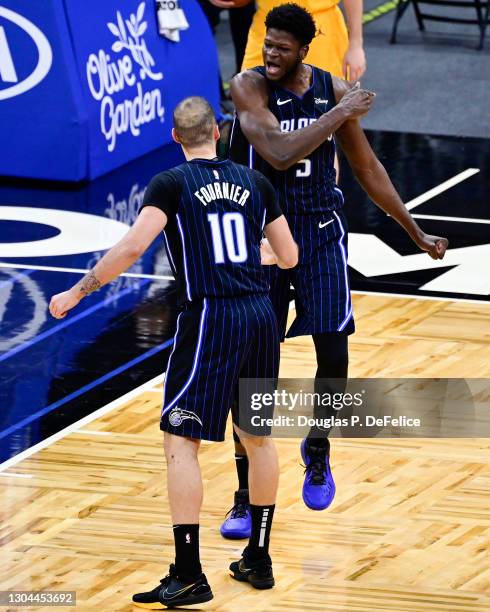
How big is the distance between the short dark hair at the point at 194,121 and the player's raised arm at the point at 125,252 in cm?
29

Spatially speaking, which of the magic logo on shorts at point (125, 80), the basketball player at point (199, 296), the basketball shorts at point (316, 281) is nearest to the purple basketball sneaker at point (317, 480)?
the basketball shorts at point (316, 281)

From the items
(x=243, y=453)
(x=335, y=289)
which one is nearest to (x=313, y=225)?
(x=335, y=289)

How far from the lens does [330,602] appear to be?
5.36 meters

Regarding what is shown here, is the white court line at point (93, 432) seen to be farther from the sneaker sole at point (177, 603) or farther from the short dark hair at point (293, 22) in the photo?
the short dark hair at point (293, 22)

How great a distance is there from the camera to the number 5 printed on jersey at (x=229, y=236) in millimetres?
5211

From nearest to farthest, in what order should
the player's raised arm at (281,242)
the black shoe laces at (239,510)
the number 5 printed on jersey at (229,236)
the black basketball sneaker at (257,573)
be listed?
1. the number 5 printed on jersey at (229,236)
2. the player's raised arm at (281,242)
3. the black basketball sneaker at (257,573)
4. the black shoe laces at (239,510)

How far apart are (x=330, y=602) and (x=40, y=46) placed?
7285mm

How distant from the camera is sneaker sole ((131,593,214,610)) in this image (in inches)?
207

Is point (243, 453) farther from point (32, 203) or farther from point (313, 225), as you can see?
point (32, 203)

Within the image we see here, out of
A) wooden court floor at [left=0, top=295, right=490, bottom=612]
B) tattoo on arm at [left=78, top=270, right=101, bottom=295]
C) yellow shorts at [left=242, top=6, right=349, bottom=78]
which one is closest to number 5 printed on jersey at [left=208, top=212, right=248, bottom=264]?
tattoo on arm at [left=78, top=270, right=101, bottom=295]

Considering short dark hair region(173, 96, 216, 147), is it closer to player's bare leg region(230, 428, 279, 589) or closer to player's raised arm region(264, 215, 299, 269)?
player's raised arm region(264, 215, 299, 269)

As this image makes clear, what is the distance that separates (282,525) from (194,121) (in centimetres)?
175

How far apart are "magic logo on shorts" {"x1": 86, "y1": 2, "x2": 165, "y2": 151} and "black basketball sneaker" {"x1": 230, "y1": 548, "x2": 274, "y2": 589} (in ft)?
23.0

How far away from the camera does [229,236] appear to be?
5.23m
